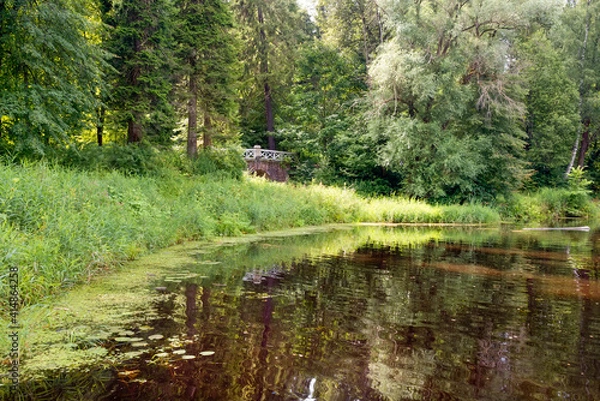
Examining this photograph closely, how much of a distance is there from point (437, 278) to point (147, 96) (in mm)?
11631

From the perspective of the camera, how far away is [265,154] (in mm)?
30938

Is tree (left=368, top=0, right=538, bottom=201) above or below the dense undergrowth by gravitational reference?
above

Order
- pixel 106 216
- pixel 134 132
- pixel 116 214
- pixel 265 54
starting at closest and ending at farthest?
pixel 106 216, pixel 116 214, pixel 134 132, pixel 265 54

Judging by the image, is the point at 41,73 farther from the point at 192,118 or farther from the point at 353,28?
Result: the point at 353,28

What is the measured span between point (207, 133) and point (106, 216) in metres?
14.1

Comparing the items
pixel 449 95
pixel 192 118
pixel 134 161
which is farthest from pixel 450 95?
pixel 134 161

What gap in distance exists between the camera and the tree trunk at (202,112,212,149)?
21.4 m

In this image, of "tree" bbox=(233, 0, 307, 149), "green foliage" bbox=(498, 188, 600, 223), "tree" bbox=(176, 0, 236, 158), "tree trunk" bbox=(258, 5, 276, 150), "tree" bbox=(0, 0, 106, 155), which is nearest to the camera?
"tree" bbox=(0, 0, 106, 155)

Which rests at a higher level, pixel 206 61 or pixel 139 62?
pixel 206 61

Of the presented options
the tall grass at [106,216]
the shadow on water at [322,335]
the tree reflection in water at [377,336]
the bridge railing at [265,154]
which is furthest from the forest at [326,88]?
the tree reflection in water at [377,336]

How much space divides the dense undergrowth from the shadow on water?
52 cm

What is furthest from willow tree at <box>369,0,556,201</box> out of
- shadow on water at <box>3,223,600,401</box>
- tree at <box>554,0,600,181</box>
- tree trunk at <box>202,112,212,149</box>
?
shadow on water at <box>3,223,600,401</box>

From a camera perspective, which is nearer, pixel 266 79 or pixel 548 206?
pixel 548 206

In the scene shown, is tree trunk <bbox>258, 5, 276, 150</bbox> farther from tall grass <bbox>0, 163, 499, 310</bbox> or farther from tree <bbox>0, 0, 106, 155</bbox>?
tree <bbox>0, 0, 106, 155</bbox>
